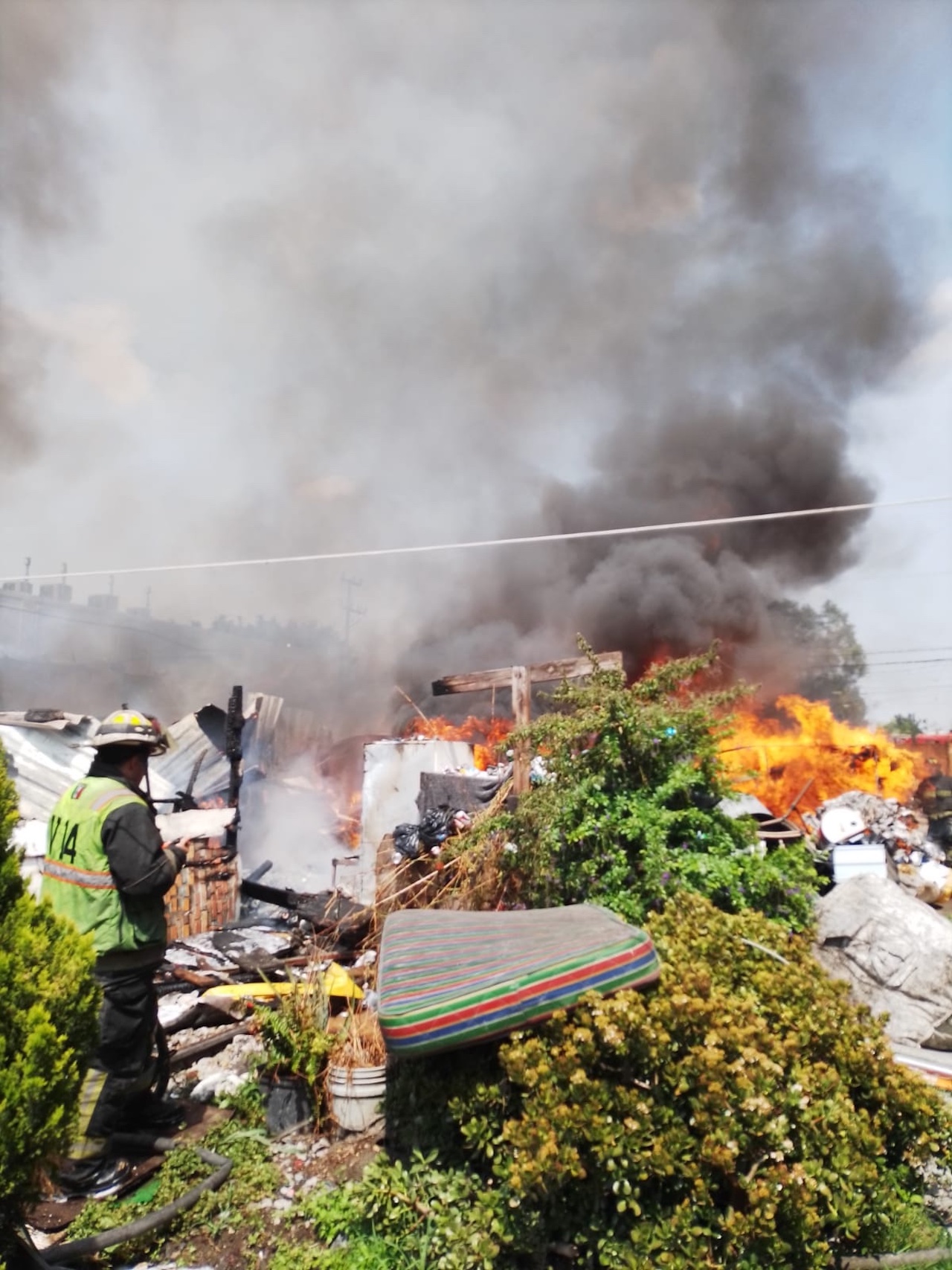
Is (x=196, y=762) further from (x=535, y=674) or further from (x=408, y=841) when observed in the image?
(x=535, y=674)

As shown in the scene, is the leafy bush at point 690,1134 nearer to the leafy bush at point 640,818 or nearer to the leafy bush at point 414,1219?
the leafy bush at point 414,1219

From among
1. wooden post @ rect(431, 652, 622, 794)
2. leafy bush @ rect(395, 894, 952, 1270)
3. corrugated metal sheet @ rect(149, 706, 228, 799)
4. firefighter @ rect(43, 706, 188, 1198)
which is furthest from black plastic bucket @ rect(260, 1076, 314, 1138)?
corrugated metal sheet @ rect(149, 706, 228, 799)

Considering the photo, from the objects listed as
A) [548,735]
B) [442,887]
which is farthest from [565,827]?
[442,887]

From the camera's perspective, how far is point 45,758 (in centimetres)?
1167

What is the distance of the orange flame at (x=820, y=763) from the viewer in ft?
47.4

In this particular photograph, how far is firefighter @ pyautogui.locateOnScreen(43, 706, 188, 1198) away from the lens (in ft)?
12.0

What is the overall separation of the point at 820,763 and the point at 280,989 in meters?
12.7

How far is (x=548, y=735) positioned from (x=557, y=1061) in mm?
3283

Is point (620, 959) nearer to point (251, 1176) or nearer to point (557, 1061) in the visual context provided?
point (557, 1061)

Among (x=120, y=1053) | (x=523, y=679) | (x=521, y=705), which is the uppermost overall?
(x=523, y=679)

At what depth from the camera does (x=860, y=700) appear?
111ft

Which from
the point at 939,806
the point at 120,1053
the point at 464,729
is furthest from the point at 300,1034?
the point at 939,806

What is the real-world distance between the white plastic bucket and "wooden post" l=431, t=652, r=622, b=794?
125 inches

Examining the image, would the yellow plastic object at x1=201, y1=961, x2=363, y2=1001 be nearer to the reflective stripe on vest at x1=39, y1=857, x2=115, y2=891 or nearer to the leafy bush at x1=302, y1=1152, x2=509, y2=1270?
the reflective stripe on vest at x1=39, y1=857, x2=115, y2=891
